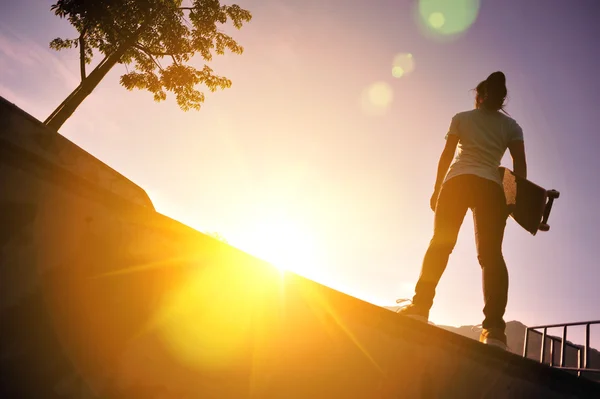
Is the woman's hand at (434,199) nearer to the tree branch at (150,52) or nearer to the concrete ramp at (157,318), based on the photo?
the concrete ramp at (157,318)

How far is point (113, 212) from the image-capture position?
1.09 m

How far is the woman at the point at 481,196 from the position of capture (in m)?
2.09

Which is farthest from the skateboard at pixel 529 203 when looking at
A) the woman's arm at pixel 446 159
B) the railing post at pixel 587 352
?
the railing post at pixel 587 352

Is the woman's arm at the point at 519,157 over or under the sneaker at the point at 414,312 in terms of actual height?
over

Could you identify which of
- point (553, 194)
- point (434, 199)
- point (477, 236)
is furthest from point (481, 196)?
point (553, 194)

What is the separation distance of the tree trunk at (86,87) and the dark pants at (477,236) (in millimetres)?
7852

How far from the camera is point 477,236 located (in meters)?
2.28

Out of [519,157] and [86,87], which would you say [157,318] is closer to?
[519,157]

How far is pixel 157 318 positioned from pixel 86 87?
8329mm

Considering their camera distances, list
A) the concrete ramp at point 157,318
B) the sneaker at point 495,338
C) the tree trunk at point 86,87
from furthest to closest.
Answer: the tree trunk at point 86,87 → the sneaker at point 495,338 → the concrete ramp at point 157,318

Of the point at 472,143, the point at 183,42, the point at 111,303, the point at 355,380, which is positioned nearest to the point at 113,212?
the point at 111,303

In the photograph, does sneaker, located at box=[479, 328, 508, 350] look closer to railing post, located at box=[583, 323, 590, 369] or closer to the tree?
railing post, located at box=[583, 323, 590, 369]

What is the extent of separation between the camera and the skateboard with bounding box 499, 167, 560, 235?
242 cm

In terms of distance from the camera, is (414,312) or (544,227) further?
(544,227)
